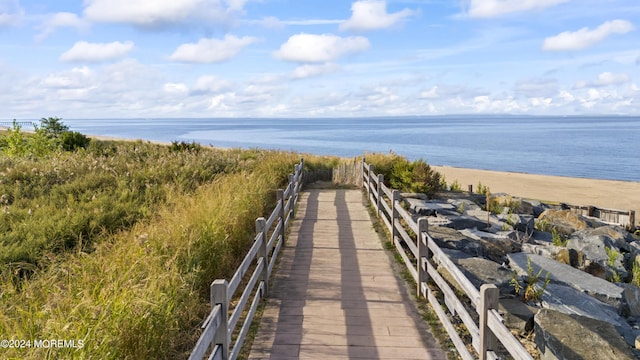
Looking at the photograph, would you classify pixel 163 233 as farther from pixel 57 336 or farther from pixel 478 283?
pixel 478 283

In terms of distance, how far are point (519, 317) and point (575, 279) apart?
265cm

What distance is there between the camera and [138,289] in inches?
194

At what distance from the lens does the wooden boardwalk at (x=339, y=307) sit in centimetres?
560

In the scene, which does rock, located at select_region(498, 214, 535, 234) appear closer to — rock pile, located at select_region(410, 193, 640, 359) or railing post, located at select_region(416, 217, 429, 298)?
rock pile, located at select_region(410, 193, 640, 359)

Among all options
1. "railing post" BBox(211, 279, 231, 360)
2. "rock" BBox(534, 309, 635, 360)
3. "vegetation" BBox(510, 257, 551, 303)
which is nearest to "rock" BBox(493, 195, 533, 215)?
"vegetation" BBox(510, 257, 551, 303)

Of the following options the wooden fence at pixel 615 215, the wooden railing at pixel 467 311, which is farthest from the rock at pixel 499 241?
the wooden fence at pixel 615 215

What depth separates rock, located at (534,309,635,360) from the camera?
525 cm

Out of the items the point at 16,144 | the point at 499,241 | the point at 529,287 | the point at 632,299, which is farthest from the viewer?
the point at 16,144

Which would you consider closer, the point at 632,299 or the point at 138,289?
the point at 138,289

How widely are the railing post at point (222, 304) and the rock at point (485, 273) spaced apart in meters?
4.28

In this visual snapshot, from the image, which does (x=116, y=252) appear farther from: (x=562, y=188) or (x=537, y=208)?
(x=562, y=188)

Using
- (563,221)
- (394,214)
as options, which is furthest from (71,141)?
(563,221)

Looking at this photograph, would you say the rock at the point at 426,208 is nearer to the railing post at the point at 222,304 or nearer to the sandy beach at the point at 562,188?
the railing post at the point at 222,304

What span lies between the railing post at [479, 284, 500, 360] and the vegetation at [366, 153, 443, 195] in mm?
13060
